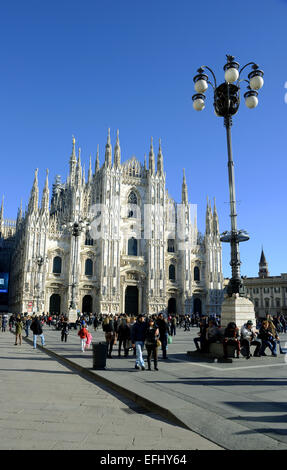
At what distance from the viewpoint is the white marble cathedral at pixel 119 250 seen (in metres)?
37.3

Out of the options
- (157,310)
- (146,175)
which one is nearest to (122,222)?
(146,175)

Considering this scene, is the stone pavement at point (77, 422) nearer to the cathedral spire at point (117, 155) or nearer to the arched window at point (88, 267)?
the arched window at point (88, 267)

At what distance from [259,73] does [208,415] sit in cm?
1004

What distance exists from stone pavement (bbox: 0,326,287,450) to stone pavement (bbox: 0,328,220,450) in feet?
0.60

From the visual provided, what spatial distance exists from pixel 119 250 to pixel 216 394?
34.5 metres

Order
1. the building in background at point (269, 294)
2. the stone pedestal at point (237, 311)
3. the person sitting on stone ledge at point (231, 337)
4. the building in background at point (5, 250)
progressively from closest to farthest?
the person sitting on stone ledge at point (231, 337) → the stone pedestal at point (237, 311) → the building in background at point (5, 250) → the building in background at point (269, 294)

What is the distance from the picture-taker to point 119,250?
1572 inches

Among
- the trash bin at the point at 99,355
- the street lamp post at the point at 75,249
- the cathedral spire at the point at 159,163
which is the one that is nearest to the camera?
the trash bin at the point at 99,355

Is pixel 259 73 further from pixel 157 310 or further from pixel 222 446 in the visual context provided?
pixel 157 310

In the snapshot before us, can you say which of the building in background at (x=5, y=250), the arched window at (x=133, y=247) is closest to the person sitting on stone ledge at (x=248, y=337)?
the arched window at (x=133, y=247)

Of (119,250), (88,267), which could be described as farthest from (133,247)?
(88,267)

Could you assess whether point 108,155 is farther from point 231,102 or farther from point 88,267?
point 231,102

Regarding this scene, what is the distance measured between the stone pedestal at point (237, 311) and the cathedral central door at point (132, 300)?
31.2 meters

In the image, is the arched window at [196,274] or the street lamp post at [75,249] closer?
the street lamp post at [75,249]
